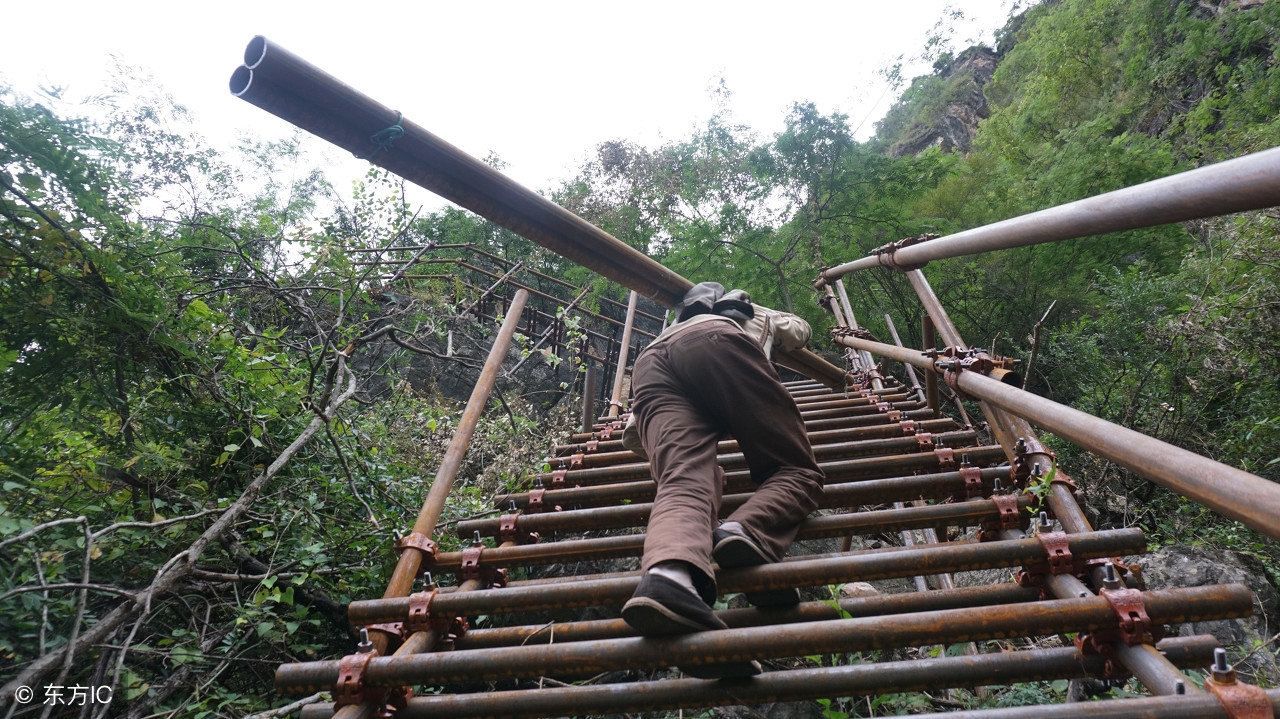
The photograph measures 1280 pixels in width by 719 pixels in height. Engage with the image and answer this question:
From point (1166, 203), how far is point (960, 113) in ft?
70.3

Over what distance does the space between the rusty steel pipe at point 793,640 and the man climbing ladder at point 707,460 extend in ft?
0.18

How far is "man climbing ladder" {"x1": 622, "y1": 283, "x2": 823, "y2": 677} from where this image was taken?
128 centimetres

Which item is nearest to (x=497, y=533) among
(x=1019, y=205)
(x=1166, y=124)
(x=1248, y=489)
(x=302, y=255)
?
(x=1248, y=489)

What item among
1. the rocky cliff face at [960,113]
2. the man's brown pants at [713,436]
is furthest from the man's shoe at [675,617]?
the rocky cliff face at [960,113]

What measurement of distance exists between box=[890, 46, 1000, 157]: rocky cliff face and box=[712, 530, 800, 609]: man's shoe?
62.3 feet

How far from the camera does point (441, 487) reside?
80.8 inches

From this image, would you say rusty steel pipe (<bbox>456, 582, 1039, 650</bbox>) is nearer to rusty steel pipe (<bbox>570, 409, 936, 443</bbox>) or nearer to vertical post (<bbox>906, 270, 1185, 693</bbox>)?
vertical post (<bbox>906, 270, 1185, 693</bbox>)

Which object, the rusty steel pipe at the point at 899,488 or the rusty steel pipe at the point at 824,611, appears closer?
→ the rusty steel pipe at the point at 824,611

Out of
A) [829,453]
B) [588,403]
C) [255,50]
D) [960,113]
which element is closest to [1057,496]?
[829,453]

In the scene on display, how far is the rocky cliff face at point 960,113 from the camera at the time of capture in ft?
59.9

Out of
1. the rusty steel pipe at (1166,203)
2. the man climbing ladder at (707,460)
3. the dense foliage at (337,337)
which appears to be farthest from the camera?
the dense foliage at (337,337)

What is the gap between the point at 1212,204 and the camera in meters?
0.88

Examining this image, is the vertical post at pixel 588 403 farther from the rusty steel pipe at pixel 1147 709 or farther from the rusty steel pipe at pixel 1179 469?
the rusty steel pipe at pixel 1147 709

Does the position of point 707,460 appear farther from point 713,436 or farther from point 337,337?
point 337,337
